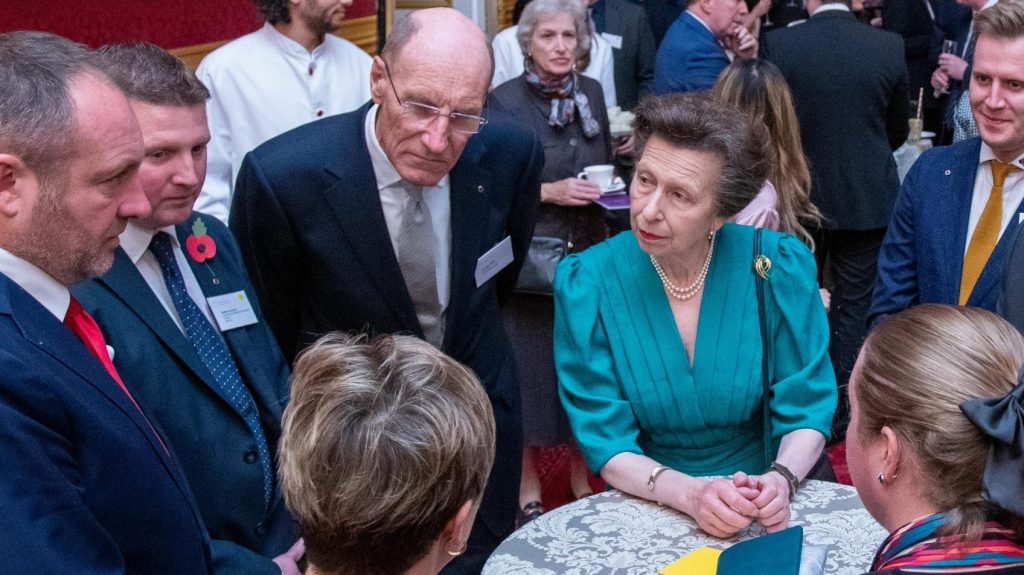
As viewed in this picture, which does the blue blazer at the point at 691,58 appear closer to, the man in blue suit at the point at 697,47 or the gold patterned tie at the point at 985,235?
the man in blue suit at the point at 697,47

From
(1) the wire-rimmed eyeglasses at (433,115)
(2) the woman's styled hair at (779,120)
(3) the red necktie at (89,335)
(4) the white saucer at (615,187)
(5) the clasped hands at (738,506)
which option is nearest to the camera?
(3) the red necktie at (89,335)

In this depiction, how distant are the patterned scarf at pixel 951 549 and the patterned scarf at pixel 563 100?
3.06m

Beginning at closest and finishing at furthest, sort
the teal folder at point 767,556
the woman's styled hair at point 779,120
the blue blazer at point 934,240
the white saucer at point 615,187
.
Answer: the teal folder at point 767,556 < the blue blazer at point 934,240 < the woman's styled hair at point 779,120 < the white saucer at point 615,187

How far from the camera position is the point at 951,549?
1400mm

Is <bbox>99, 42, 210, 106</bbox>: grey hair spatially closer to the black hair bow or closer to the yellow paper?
the yellow paper

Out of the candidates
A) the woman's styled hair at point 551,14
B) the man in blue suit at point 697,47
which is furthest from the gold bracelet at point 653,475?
the man in blue suit at point 697,47

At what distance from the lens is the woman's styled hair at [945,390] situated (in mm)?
1432

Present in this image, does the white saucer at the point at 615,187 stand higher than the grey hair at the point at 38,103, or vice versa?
the grey hair at the point at 38,103

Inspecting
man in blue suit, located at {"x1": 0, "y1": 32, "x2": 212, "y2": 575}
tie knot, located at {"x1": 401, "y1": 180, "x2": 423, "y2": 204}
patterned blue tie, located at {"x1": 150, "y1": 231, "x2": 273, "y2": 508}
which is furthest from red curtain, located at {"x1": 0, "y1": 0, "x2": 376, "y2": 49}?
man in blue suit, located at {"x1": 0, "y1": 32, "x2": 212, "y2": 575}

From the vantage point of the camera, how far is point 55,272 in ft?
4.65

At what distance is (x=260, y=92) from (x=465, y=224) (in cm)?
153

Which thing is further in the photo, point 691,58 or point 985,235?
point 691,58

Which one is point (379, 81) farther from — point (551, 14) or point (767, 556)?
point (551, 14)

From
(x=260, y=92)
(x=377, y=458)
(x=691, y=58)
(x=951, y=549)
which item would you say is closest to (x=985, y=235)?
(x=951, y=549)
